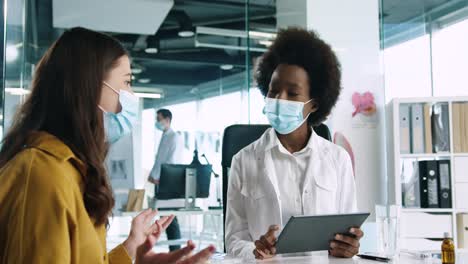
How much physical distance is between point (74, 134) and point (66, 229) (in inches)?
10.2

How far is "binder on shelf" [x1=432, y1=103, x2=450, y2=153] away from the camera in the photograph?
401 centimetres

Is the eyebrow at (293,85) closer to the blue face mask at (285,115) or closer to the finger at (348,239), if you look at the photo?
the blue face mask at (285,115)

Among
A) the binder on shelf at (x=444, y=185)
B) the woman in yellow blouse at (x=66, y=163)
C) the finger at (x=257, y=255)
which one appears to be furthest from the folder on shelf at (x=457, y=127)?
the woman in yellow blouse at (x=66, y=163)

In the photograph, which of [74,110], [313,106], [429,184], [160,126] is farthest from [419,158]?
[160,126]

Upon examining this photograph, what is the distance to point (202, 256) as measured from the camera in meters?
1.25

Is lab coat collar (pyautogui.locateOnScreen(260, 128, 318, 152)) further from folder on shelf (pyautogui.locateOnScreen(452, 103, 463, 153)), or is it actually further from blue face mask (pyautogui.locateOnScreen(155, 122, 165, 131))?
blue face mask (pyautogui.locateOnScreen(155, 122, 165, 131))

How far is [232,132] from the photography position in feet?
7.88

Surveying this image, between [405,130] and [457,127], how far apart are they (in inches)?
14.8

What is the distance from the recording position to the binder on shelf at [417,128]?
4039 millimetres

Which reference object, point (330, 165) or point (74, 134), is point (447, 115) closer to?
point (330, 165)

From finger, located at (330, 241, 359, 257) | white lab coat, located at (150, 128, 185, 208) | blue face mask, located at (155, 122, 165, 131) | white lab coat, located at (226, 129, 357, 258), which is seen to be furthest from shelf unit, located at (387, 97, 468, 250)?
blue face mask, located at (155, 122, 165, 131)

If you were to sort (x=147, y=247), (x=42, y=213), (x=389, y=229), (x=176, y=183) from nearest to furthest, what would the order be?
1. (x=42, y=213)
2. (x=147, y=247)
3. (x=389, y=229)
4. (x=176, y=183)

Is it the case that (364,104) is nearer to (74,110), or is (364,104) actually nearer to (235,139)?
(235,139)

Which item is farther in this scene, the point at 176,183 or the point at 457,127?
the point at 176,183
